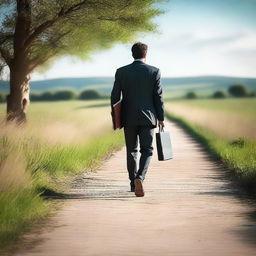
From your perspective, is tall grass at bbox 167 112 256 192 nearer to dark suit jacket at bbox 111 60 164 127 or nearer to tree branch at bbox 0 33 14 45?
dark suit jacket at bbox 111 60 164 127

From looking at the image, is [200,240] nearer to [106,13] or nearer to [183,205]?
[183,205]

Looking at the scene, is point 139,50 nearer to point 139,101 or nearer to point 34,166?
point 139,101

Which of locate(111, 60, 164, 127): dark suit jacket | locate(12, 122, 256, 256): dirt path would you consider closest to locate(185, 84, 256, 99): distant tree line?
locate(12, 122, 256, 256): dirt path

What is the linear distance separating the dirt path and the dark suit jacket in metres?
1.18

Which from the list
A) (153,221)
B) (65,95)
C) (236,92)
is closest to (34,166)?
(153,221)

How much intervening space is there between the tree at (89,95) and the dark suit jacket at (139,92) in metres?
120

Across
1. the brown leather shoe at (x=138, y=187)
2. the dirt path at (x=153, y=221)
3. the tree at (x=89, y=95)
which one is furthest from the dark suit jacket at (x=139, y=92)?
the tree at (x=89, y=95)

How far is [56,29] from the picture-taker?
76.7 ft

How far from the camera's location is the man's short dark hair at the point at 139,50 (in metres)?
10.3

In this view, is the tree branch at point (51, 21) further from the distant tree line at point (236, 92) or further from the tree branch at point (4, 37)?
the distant tree line at point (236, 92)

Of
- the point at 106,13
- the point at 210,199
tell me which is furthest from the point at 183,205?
the point at 106,13

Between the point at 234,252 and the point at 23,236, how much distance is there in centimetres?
220

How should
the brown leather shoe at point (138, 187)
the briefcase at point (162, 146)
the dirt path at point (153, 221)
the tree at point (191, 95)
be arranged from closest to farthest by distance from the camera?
the dirt path at point (153, 221) < the brown leather shoe at point (138, 187) < the briefcase at point (162, 146) < the tree at point (191, 95)

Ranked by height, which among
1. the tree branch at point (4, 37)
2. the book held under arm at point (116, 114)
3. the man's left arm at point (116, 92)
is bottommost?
the book held under arm at point (116, 114)
